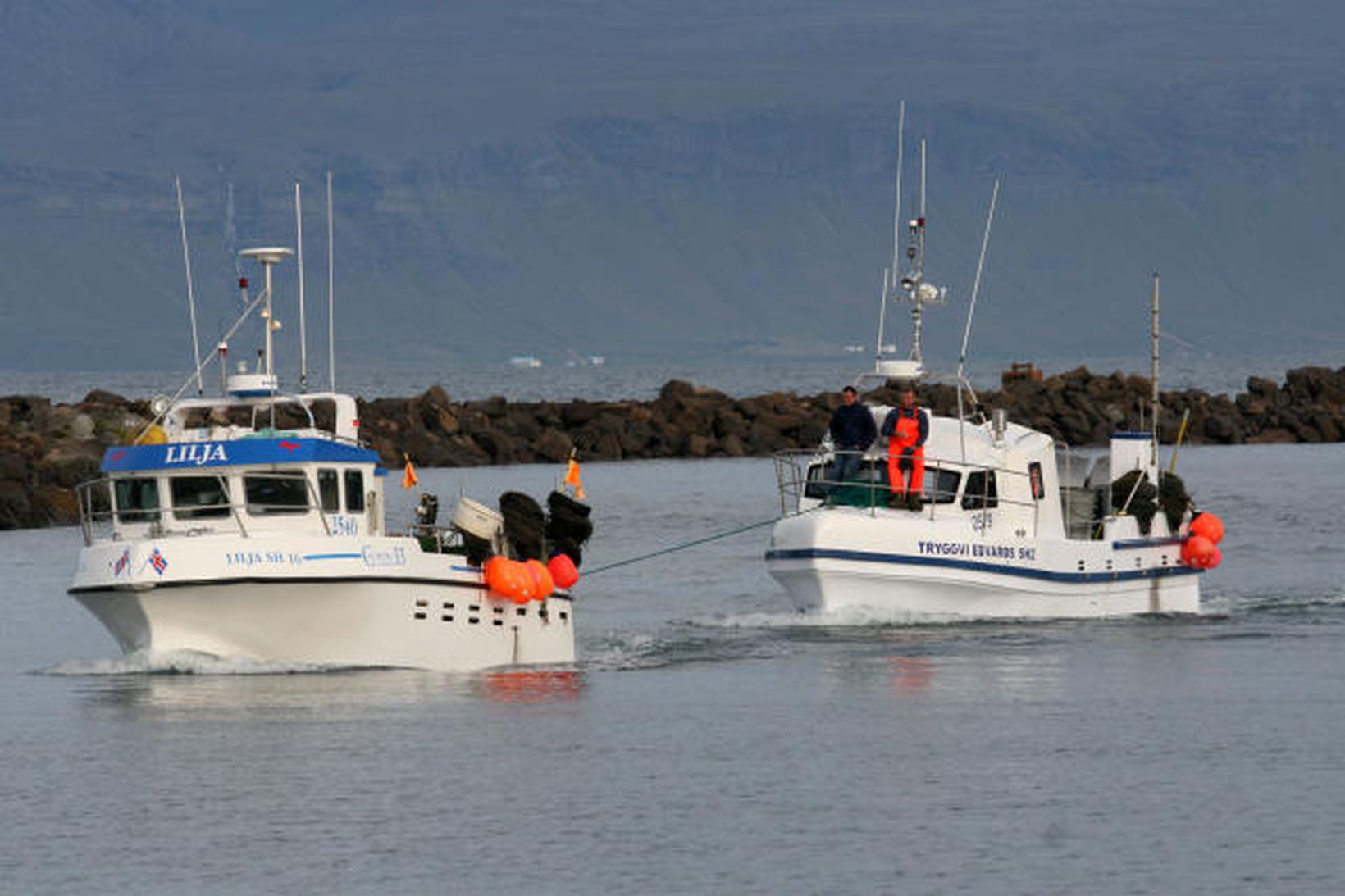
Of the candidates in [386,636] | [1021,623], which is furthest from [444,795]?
[1021,623]

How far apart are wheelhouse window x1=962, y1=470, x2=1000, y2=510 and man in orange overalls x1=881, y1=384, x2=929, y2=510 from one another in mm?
604

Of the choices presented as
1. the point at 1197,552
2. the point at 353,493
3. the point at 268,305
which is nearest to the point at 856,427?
the point at 1197,552

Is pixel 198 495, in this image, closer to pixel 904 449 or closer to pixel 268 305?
pixel 268 305

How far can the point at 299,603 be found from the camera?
28.2 meters

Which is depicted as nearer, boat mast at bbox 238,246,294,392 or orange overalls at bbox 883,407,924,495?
boat mast at bbox 238,246,294,392

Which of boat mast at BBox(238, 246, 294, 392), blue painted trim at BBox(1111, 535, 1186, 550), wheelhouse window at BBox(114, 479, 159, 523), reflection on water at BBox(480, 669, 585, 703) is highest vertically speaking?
boat mast at BBox(238, 246, 294, 392)

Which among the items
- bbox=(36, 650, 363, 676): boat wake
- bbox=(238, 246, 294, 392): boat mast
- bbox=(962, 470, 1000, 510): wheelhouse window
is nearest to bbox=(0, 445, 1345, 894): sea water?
bbox=(36, 650, 363, 676): boat wake

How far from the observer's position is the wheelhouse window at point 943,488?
117 feet

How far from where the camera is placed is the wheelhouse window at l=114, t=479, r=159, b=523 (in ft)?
93.9

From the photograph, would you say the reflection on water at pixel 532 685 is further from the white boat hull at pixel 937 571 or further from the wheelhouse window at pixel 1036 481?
the wheelhouse window at pixel 1036 481

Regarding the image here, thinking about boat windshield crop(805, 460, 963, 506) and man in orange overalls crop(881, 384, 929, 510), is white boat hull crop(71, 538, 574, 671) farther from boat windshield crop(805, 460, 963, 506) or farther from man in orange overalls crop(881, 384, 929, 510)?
man in orange overalls crop(881, 384, 929, 510)

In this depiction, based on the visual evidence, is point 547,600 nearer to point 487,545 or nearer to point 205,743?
point 487,545

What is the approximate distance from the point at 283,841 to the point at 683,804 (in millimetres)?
3235

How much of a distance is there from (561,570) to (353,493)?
2572 millimetres
